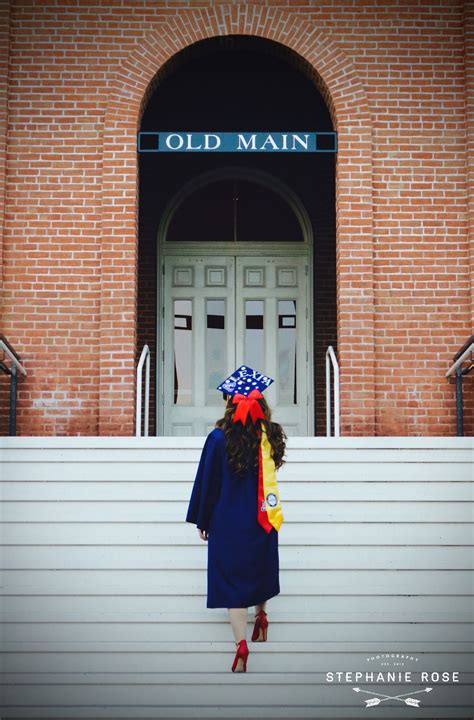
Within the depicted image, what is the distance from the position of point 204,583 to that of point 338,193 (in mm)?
4949

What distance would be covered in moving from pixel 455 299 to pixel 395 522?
3.55 metres

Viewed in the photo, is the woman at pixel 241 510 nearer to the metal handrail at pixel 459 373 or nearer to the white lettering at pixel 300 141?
the metal handrail at pixel 459 373

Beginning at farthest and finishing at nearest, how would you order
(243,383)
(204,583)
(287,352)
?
1. (287,352)
2. (204,583)
3. (243,383)

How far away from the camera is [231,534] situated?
5.44 meters

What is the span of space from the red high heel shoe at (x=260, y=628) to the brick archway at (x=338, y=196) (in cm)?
378

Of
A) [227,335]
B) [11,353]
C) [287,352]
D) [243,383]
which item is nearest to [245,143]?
[227,335]

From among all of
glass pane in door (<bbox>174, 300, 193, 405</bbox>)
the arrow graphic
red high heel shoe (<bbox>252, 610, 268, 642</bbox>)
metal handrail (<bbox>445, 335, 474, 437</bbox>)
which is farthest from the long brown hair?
glass pane in door (<bbox>174, 300, 193, 405</bbox>)

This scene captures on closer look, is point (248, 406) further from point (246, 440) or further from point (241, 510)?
point (241, 510)

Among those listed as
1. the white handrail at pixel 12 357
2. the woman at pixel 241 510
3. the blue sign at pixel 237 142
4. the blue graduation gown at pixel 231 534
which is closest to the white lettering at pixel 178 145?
the blue sign at pixel 237 142

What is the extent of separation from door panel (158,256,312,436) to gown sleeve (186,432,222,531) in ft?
19.1

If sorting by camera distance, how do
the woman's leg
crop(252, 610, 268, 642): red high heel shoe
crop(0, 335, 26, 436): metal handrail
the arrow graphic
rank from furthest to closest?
crop(0, 335, 26, 436): metal handrail
crop(252, 610, 268, 642): red high heel shoe
the woman's leg
the arrow graphic

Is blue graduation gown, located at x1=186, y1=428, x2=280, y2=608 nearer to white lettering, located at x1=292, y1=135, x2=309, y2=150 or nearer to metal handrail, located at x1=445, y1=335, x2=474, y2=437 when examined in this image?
metal handrail, located at x1=445, y1=335, x2=474, y2=437

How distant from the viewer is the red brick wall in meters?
9.38

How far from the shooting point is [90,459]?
733 cm
